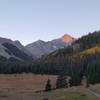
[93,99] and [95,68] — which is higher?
[95,68]

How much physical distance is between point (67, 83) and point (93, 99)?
59758 millimetres

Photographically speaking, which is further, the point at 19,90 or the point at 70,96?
Answer: the point at 19,90

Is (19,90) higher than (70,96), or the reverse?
(70,96)

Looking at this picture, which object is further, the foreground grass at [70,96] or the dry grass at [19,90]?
the dry grass at [19,90]

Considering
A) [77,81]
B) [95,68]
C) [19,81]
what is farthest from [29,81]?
[77,81]

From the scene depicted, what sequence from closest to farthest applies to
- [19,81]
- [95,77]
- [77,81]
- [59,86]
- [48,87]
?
1. [48,87]
2. [59,86]
3. [77,81]
4. [95,77]
5. [19,81]

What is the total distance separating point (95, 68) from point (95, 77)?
132 feet

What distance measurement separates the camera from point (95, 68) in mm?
193625

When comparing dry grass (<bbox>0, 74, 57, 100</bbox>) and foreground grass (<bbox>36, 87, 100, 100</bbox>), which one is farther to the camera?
dry grass (<bbox>0, 74, 57, 100</bbox>)

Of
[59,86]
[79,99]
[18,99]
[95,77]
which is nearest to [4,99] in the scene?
[18,99]

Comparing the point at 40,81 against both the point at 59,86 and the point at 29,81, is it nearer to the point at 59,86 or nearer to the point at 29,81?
the point at 29,81

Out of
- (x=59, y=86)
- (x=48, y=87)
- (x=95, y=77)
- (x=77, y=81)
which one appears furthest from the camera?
(x=95, y=77)

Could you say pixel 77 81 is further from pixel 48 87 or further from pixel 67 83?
pixel 48 87

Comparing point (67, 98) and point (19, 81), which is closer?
point (67, 98)
